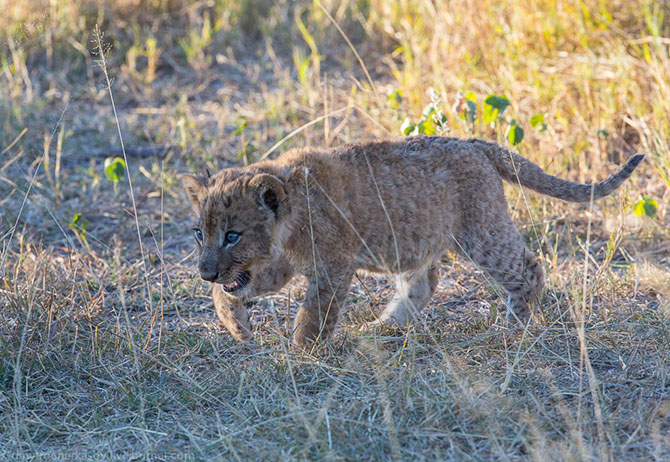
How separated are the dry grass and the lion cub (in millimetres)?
192

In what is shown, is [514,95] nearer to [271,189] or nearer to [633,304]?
[633,304]

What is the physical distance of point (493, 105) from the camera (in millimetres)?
5199

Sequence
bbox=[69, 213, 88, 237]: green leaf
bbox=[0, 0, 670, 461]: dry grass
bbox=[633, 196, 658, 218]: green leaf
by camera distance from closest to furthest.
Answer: bbox=[0, 0, 670, 461]: dry grass
bbox=[633, 196, 658, 218]: green leaf
bbox=[69, 213, 88, 237]: green leaf

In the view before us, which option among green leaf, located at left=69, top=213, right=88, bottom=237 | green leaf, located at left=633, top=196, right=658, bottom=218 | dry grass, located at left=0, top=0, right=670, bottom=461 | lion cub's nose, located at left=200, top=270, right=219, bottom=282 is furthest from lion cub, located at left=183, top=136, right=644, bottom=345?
green leaf, located at left=69, top=213, right=88, bottom=237

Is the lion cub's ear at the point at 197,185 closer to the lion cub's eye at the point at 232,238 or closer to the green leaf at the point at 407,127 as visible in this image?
the lion cub's eye at the point at 232,238

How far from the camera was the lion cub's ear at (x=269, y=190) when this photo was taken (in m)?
3.96

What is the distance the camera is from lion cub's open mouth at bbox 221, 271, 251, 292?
417cm

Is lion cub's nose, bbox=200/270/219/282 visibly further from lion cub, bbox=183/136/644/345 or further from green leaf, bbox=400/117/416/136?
green leaf, bbox=400/117/416/136

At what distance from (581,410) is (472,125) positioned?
3.09m

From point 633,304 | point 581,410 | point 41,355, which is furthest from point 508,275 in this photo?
point 41,355

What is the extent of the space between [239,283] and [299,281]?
119cm

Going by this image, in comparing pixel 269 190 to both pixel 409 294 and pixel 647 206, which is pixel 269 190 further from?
pixel 647 206

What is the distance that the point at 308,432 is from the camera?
3176 millimetres

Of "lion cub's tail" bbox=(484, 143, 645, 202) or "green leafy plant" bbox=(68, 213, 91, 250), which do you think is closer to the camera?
"lion cub's tail" bbox=(484, 143, 645, 202)
